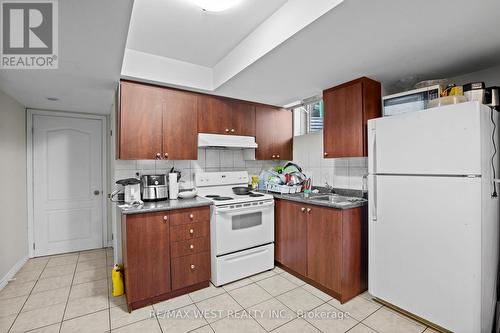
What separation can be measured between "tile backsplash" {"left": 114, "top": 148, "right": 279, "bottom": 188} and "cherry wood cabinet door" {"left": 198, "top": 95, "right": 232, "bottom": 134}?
0.38 metres

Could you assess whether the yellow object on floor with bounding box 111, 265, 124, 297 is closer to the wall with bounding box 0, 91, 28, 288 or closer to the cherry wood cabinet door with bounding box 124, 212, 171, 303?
the cherry wood cabinet door with bounding box 124, 212, 171, 303

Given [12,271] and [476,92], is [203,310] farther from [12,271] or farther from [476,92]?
[476,92]

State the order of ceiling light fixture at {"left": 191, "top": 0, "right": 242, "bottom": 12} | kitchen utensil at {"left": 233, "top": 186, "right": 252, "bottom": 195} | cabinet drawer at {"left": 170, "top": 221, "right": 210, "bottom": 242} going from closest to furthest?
ceiling light fixture at {"left": 191, "top": 0, "right": 242, "bottom": 12} → cabinet drawer at {"left": 170, "top": 221, "right": 210, "bottom": 242} → kitchen utensil at {"left": 233, "top": 186, "right": 252, "bottom": 195}

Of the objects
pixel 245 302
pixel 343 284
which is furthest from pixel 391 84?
pixel 245 302

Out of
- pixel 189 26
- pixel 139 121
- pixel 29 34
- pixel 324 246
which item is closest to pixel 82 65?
pixel 29 34

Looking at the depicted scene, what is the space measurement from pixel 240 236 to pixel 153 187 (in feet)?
3.53

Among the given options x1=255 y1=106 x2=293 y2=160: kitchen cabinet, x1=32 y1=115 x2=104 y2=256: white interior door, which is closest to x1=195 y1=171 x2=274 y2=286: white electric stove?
x1=255 y1=106 x2=293 y2=160: kitchen cabinet

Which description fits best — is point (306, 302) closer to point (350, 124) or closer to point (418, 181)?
point (418, 181)

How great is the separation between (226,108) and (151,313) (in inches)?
92.2

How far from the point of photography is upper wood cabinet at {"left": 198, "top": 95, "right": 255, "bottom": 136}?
2.79 m

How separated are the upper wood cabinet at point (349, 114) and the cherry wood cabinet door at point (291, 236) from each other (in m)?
0.77

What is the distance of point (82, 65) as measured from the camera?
1882 millimetres

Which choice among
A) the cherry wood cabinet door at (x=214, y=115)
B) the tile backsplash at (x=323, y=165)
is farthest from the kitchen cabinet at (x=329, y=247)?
the cherry wood cabinet door at (x=214, y=115)

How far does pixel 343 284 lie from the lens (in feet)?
6.83
